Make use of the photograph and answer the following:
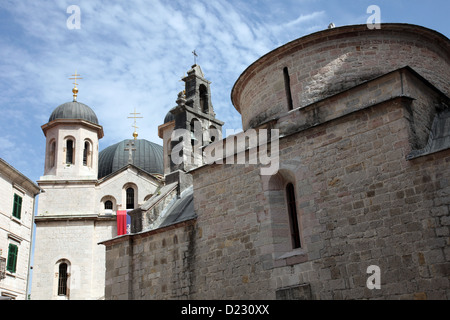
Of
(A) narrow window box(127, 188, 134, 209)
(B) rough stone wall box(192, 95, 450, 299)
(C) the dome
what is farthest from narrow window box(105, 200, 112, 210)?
(B) rough stone wall box(192, 95, 450, 299)

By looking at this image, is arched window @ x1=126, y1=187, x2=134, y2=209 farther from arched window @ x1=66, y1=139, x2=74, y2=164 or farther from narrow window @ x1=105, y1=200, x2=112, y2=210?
arched window @ x1=66, y1=139, x2=74, y2=164

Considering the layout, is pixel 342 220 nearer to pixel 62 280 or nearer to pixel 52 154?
pixel 62 280

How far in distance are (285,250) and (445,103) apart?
17.5 feet

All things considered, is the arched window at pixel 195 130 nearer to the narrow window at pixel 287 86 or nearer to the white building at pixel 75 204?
the narrow window at pixel 287 86

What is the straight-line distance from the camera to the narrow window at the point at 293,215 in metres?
11.7

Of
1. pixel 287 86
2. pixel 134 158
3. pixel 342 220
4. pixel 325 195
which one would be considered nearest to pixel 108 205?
pixel 134 158

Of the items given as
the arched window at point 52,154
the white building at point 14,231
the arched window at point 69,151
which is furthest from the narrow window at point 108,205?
the white building at point 14,231

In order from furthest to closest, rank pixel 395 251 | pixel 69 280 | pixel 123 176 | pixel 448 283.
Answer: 1. pixel 123 176
2. pixel 69 280
3. pixel 395 251
4. pixel 448 283

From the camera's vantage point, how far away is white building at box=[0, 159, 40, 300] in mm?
21594

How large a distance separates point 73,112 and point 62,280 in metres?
9.90

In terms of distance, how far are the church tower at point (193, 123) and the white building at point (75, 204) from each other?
28.2 feet

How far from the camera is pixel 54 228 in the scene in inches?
1070
